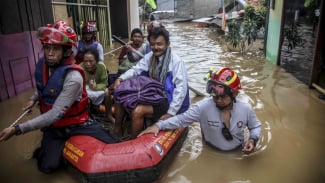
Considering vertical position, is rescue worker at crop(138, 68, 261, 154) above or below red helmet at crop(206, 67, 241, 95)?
below

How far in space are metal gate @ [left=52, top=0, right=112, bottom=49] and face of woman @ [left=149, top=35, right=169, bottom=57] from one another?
449 centimetres

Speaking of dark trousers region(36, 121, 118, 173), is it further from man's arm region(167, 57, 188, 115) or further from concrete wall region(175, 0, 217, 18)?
concrete wall region(175, 0, 217, 18)

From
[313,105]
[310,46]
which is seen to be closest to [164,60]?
[313,105]

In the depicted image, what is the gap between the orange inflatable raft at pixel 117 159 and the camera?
7.70ft

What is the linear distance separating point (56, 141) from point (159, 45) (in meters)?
1.44

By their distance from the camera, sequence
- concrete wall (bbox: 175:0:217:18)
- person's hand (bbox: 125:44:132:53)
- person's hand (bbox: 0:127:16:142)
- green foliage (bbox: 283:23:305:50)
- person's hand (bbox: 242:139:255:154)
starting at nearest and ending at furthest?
1. person's hand (bbox: 0:127:16:142)
2. person's hand (bbox: 242:139:255:154)
3. person's hand (bbox: 125:44:132:53)
4. green foliage (bbox: 283:23:305:50)
5. concrete wall (bbox: 175:0:217:18)

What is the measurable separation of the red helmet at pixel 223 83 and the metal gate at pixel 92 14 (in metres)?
5.29

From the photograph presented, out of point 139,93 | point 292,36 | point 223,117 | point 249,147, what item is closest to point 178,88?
point 139,93

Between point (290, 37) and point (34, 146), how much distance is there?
560cm

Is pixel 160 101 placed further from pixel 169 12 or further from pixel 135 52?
pixel 169 12

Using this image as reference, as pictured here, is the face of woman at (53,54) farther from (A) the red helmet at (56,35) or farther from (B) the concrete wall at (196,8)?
(B) the concrete wall at (196,8)

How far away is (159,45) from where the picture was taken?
312 cm

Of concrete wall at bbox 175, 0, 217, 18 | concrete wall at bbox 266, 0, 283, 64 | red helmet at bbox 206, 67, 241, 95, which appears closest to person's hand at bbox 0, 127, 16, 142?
red helmet at bbox 206, 67, 241, 95

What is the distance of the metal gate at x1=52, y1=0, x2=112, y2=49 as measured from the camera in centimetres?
778
